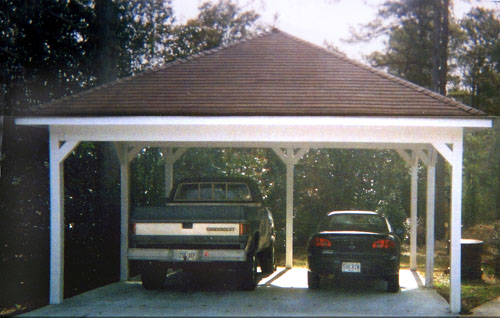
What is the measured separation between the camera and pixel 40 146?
1380 cm

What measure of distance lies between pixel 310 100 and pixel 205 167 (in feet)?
36.6

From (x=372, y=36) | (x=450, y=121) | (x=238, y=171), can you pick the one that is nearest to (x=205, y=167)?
(x=238, y=171)

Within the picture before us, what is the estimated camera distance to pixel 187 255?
34.3 ft

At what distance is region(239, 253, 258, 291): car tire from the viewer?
10.9 meters

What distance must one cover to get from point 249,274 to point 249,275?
0.10 feet

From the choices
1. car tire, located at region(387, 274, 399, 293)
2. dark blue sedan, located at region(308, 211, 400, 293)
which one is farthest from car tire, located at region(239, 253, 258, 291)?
car tire, located at region(387, 274, 399, 293)

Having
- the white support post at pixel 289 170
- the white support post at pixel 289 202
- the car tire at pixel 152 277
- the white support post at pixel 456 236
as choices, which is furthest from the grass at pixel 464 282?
the car tire at pixel 152 277

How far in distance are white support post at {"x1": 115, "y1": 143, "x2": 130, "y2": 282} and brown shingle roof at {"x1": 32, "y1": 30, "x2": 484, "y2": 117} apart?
1.54m

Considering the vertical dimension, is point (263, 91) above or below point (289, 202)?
above

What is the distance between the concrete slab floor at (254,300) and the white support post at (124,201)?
16.8 inches

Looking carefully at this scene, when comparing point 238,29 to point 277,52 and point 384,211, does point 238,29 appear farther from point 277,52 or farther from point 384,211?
point 277,52

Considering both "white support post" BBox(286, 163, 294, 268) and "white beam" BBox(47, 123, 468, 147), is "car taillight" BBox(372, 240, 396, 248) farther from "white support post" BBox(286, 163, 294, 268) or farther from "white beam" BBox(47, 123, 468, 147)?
"white support post" BBox(286, 163, 294, 268)

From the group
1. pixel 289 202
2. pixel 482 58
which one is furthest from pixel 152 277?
pixel 482 58

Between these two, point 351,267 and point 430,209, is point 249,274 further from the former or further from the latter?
point 430,209
